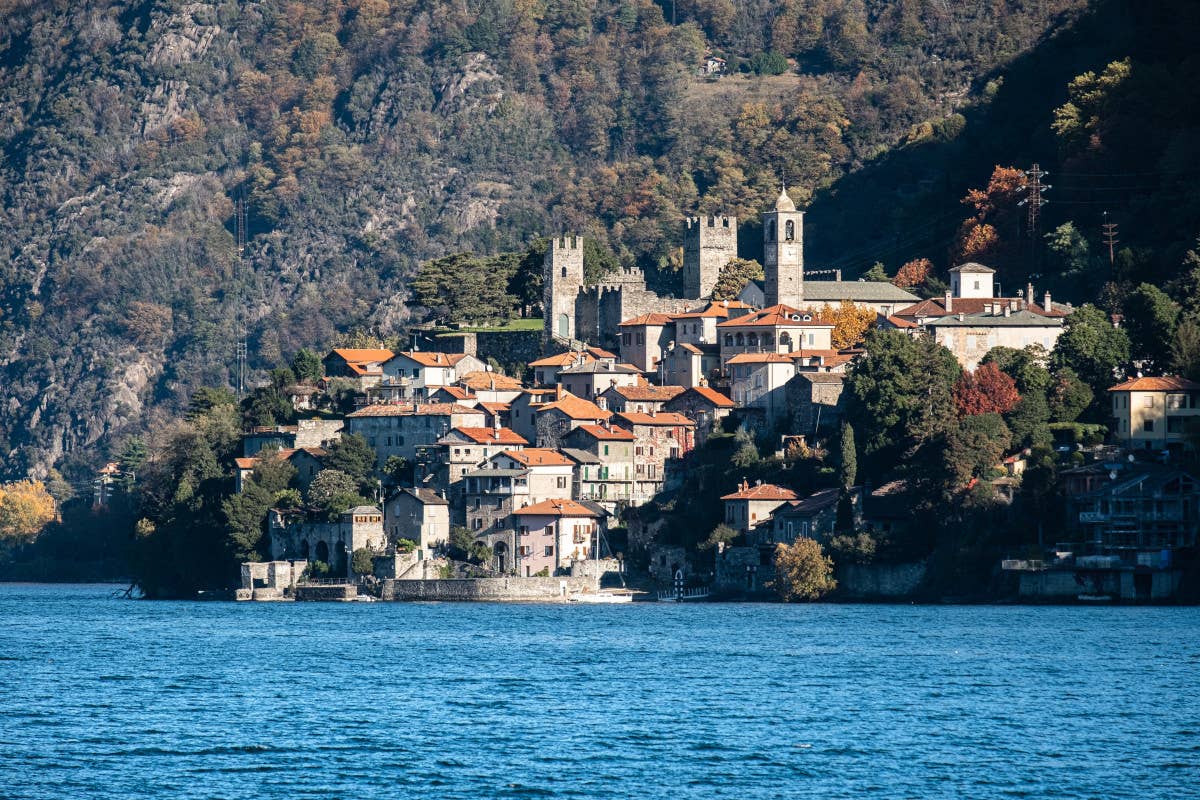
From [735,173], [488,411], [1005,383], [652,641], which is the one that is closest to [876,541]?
[1005,383]

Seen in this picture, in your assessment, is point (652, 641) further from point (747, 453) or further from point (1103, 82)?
point (1103, 82)

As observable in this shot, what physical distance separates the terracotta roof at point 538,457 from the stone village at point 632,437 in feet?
0.58

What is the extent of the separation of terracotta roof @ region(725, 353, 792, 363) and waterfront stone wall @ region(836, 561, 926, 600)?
14.4 m

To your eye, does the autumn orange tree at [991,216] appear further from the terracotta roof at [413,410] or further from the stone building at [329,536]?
the stone building at [329,536]

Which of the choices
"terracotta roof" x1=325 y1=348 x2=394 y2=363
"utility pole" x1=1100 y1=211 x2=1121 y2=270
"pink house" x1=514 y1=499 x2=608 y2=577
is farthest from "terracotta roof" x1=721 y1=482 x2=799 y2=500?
"terracotta roof" x1=325 y1=348 x2=394 y2=363

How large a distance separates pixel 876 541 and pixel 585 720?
3771cm

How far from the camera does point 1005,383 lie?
299ft

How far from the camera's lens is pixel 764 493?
3637 inches

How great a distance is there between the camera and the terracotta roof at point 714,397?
103 meters

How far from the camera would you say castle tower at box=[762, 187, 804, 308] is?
111 m

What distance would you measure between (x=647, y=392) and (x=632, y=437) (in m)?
4.79

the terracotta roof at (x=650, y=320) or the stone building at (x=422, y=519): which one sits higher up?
the terracotta roof at (x=650, y=320)

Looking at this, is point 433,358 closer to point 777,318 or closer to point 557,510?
point 777,318

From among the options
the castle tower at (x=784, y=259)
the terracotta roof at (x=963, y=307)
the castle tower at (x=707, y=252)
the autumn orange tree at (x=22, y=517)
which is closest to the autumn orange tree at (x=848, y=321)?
the terracotta roof at (x=963, y=307)
